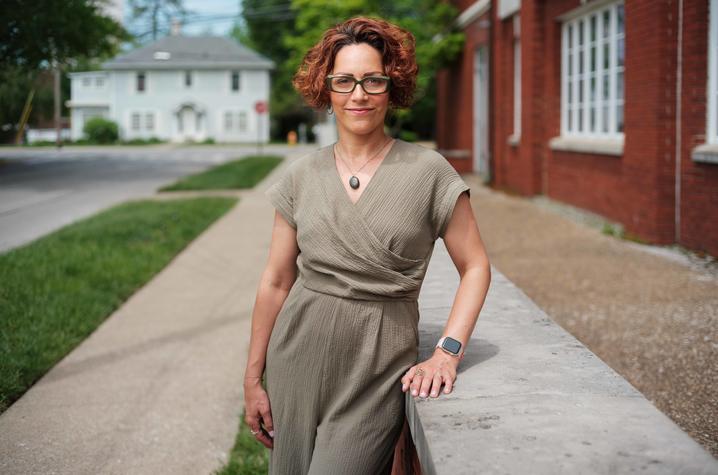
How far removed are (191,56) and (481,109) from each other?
44777 mm

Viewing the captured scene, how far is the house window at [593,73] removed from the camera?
11.2 metres

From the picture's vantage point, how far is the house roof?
59750mm

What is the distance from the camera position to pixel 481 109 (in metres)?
19.9

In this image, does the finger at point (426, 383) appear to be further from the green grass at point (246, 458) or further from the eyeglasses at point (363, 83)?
the green grass at point (246, 458)

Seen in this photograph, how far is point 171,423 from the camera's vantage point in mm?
4414

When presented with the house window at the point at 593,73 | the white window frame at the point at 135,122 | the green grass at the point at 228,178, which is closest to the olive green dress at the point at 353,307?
the house window at the point at 593,73

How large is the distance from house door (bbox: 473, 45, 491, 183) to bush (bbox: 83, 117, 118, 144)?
142 feet

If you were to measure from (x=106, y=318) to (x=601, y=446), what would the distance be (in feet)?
17.2

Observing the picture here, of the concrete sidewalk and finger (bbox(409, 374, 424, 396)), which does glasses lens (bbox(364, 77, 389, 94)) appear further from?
the concrete sidewalk

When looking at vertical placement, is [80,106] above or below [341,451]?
above

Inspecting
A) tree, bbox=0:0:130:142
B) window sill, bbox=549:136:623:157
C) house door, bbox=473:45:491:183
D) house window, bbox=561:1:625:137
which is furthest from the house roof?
window sill, bbox=549:136:623:157

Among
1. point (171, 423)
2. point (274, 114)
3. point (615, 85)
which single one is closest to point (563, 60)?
point (615, 85)

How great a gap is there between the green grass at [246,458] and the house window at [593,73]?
8.34 meters

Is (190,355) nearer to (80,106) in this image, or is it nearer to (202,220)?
(202,220)
